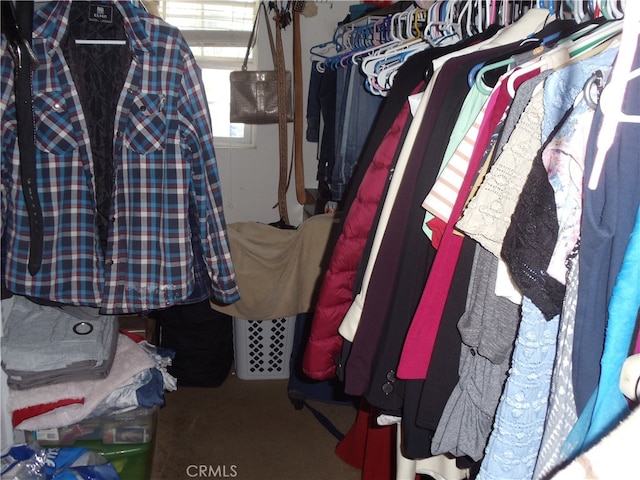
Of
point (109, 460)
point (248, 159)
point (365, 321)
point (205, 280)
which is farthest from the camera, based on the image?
point (248, 159)

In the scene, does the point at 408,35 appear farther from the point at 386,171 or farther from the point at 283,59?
the point at 283,59

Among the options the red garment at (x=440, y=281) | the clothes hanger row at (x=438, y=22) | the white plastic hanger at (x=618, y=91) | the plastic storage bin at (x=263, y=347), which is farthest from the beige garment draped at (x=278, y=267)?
the white plastic hanger at (x=618, y=91)

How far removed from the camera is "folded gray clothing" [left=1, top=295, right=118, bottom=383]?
5.04ft

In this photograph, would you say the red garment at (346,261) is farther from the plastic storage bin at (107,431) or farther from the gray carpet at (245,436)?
the gray carpet at (245,436)

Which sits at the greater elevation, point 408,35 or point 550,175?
point 408,35

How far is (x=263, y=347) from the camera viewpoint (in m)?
2.72

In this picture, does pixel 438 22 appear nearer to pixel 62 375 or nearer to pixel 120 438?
pixel 62 375

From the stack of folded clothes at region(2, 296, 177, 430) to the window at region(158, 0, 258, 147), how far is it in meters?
1.77

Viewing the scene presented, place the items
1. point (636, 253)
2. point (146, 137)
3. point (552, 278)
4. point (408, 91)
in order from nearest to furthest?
point (636, 253)
point (552, 278)
point (408, 91)
point (146, 137)

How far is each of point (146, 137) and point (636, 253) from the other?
3.59 ft

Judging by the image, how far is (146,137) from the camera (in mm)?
1333

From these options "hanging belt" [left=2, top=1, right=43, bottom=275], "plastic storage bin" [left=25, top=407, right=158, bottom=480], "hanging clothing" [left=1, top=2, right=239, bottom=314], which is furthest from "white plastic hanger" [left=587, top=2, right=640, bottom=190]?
"plastic storage bin" [left=25, top=407, right=158, bottom=480]

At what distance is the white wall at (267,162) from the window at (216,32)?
0.12 m

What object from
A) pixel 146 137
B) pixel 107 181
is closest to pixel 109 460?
pixel 107 181
